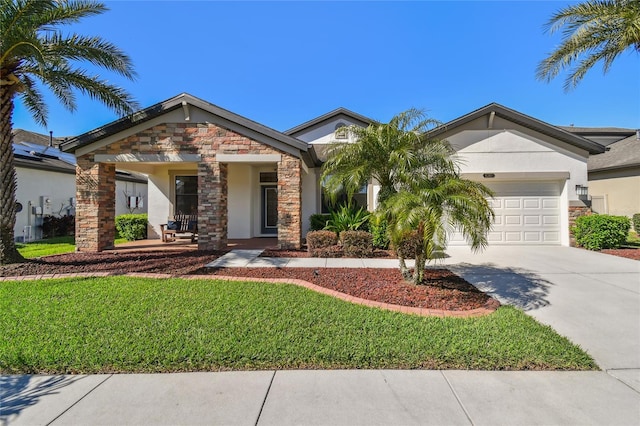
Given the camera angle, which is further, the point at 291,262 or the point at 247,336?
the point at 291,262

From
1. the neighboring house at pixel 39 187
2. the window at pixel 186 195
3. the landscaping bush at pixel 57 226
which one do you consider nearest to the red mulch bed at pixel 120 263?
the window at pixel 186 195

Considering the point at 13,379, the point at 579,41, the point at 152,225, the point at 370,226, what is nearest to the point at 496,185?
the point at 579,41

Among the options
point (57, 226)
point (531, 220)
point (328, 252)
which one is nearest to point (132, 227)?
point (57, 226)

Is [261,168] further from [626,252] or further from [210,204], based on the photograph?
[626,252]

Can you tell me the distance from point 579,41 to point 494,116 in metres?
3.23

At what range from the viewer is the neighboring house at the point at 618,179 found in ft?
52.9

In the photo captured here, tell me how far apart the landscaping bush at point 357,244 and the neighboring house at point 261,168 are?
5.73 feet

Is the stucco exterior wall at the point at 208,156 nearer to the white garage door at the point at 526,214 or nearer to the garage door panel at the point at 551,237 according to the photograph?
the white garage door at the point at 526,214

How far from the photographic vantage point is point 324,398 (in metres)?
3.00

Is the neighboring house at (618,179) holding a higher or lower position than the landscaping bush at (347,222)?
higher

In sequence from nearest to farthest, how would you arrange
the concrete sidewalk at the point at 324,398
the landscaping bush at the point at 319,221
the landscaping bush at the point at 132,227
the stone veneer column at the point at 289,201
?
1. the concrete sidewalk at the point at 324,398
2. the stone veneer column at the point at 289,201
3. the landscaping bush at the point at 319,221
4. the landscaping bush at the point at 132,227

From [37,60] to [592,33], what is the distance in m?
14.8

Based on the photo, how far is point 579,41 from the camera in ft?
30.0

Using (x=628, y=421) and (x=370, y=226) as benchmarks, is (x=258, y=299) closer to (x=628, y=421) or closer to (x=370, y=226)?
(x=628, y=421)
